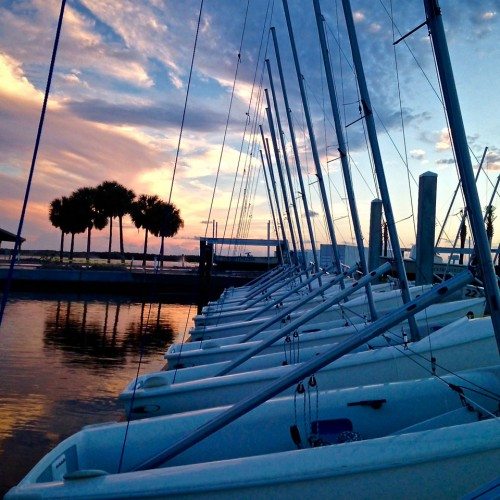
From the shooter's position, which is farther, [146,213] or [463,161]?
[146,213]

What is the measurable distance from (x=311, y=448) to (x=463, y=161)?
243 cm

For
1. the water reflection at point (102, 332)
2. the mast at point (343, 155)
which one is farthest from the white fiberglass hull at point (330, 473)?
the water reflection at point (102, 332)

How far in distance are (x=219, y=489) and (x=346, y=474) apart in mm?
910

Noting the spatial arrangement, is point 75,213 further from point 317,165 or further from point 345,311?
point 345,311

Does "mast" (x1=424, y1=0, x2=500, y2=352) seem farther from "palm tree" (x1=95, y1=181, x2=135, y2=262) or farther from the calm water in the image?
"palm tree" (x1=95, y1=181, x2=135, y2=262)

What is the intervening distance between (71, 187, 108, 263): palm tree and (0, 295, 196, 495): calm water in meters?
32.8

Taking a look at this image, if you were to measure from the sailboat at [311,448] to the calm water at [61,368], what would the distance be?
37.1 inches

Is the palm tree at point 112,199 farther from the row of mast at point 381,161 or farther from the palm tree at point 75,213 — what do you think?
the row of mast at point 381,161

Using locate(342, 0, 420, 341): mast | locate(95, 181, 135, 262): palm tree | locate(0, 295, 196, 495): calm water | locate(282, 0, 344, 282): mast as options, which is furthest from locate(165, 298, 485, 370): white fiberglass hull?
locate(95, 181, 135, 262): palm tree

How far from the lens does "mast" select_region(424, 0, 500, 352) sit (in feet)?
13.8

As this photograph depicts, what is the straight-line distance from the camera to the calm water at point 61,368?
8.70 m

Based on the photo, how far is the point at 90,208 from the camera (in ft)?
198

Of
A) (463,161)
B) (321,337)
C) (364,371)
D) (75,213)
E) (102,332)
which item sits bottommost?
(102,332)

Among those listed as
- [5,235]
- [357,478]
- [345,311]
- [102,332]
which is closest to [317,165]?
[345,311]
